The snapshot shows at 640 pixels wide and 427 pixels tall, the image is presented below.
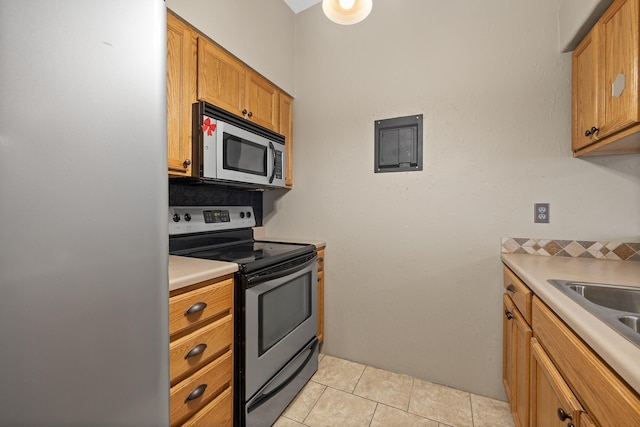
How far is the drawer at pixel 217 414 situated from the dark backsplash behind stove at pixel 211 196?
1.10m

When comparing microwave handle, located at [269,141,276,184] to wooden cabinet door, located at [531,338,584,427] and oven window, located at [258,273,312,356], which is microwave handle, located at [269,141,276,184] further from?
wooden cabinet door, located at [531,338,584,427]

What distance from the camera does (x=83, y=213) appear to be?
529 millimetres

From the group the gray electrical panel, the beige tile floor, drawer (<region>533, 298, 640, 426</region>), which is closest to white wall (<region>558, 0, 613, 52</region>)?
the gray electrical panel

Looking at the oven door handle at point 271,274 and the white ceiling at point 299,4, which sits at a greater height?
the white ceiling at point 299,4

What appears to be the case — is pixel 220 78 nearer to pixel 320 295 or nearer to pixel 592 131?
pixel 320 295

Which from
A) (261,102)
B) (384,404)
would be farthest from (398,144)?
(384,404)

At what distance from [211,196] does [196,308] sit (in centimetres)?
105

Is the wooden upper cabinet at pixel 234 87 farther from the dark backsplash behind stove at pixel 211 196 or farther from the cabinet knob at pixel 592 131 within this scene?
the cabinet knob at pixel 592 131

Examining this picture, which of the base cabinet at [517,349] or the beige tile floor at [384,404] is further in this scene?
the beige tile floor at [384,404]

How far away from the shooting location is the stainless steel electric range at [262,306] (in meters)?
1.33

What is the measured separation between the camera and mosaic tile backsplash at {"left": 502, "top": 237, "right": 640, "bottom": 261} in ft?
4.93

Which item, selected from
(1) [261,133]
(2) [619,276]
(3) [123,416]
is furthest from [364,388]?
(1) [261,133]

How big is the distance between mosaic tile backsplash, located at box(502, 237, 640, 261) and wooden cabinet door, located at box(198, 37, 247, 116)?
1.89m

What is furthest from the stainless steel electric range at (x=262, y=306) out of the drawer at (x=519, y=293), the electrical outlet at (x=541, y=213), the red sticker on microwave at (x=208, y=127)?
the electrical outlet at (x=541, y=213)
